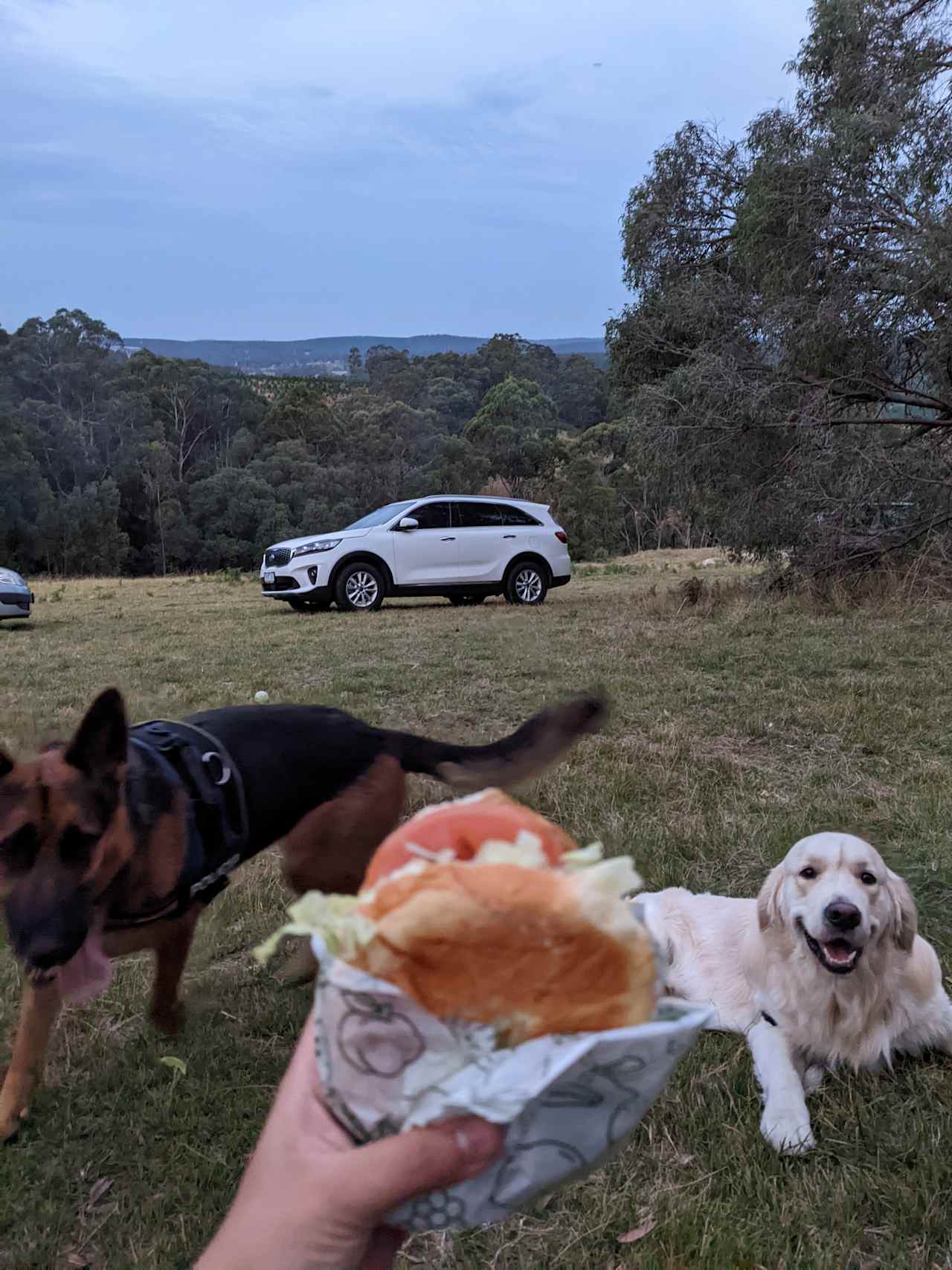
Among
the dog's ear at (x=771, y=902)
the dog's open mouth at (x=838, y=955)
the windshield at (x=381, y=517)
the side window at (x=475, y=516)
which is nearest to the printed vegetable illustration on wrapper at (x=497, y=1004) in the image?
the dog's open mouth at (x=838, y=955)

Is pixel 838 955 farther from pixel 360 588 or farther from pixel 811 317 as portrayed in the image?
pixel 360 588

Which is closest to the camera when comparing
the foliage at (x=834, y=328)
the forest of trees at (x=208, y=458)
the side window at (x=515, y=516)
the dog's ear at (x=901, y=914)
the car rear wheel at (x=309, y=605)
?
the dog's ear at (x=901, y=914)

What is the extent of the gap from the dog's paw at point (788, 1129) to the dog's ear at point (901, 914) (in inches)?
21.4

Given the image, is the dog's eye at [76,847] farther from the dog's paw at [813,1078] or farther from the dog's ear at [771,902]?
the dog's paw at [813,1078]

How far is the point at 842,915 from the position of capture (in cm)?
243

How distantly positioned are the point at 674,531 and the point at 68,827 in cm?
3296

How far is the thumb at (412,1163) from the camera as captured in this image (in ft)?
2.69

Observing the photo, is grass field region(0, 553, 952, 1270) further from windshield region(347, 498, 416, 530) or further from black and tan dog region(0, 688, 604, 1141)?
windshield region(347, 498, 416, 530)

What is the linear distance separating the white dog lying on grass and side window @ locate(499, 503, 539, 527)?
12590mm

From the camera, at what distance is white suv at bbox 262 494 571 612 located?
45.9 ft

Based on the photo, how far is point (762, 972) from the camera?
2773 millimetres

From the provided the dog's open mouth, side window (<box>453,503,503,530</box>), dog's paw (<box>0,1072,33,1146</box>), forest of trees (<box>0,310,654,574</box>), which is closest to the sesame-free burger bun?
the dog's open mouth

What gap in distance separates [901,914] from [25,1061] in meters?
2.36

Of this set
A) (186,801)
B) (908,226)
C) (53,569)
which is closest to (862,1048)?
(186,801)
